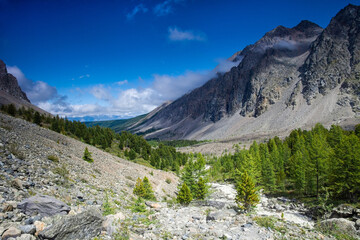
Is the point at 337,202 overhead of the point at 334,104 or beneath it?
beneath

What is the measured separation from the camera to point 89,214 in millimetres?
8367

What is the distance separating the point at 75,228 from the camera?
758cm

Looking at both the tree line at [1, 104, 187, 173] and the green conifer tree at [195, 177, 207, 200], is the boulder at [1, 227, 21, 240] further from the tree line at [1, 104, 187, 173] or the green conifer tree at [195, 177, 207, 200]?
the tree line at [1, 104, 187, 173]

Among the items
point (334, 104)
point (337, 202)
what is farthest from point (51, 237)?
point (334, 104)

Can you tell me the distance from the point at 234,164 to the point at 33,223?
89.5 m

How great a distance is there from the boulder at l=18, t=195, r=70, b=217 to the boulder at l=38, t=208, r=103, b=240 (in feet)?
5.88

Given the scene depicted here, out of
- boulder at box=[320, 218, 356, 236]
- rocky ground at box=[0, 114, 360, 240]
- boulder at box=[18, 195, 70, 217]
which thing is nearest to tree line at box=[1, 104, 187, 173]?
rocky ground at box=[0, 114, 360, 240]

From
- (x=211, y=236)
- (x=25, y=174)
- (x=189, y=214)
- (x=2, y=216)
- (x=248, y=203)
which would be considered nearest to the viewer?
(x=2, y=216)

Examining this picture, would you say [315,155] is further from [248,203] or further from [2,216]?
[2,216]

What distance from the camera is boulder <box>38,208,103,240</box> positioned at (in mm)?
6895

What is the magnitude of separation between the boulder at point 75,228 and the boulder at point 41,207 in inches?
70.5

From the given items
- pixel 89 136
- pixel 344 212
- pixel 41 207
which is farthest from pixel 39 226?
pixel 89 136

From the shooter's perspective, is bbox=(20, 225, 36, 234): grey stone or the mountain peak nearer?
bbox=(20, 225, 36, 234): grey stone

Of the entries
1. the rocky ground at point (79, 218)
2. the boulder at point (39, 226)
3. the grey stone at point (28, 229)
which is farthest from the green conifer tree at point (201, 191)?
the grey stone at point (28, 229)
